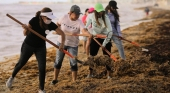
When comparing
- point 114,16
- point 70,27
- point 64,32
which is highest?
point 114,16

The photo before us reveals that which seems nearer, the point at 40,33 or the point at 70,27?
the point at 40,33

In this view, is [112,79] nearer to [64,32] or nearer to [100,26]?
[100,26]

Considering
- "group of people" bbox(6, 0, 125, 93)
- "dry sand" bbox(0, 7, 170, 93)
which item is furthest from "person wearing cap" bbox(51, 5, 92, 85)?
"dry sand" bbox(0, 7, 170, 93)

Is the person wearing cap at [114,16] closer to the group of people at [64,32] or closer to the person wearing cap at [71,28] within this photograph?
the group of people at [64,32]

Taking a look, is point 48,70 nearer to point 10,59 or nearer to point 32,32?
point 10,59

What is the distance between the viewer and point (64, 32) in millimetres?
6227

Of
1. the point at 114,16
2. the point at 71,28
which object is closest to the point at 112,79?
the point at 71,28

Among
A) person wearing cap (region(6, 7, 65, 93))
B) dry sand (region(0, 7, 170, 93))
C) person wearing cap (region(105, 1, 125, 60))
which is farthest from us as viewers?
person wearing cap (region(105, 1, 125, 60))

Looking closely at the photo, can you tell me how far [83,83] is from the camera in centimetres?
595

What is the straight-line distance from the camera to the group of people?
5359 mm

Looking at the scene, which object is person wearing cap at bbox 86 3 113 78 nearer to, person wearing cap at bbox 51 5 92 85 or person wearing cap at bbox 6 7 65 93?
person wearing cap at bbox 51 5 92 85

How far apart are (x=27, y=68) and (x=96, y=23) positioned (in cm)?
315

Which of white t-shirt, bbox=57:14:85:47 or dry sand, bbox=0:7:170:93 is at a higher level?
white t-shirt, bbox=57:14:85:47

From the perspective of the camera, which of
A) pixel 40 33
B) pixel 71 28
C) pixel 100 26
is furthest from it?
pixel 100 26
